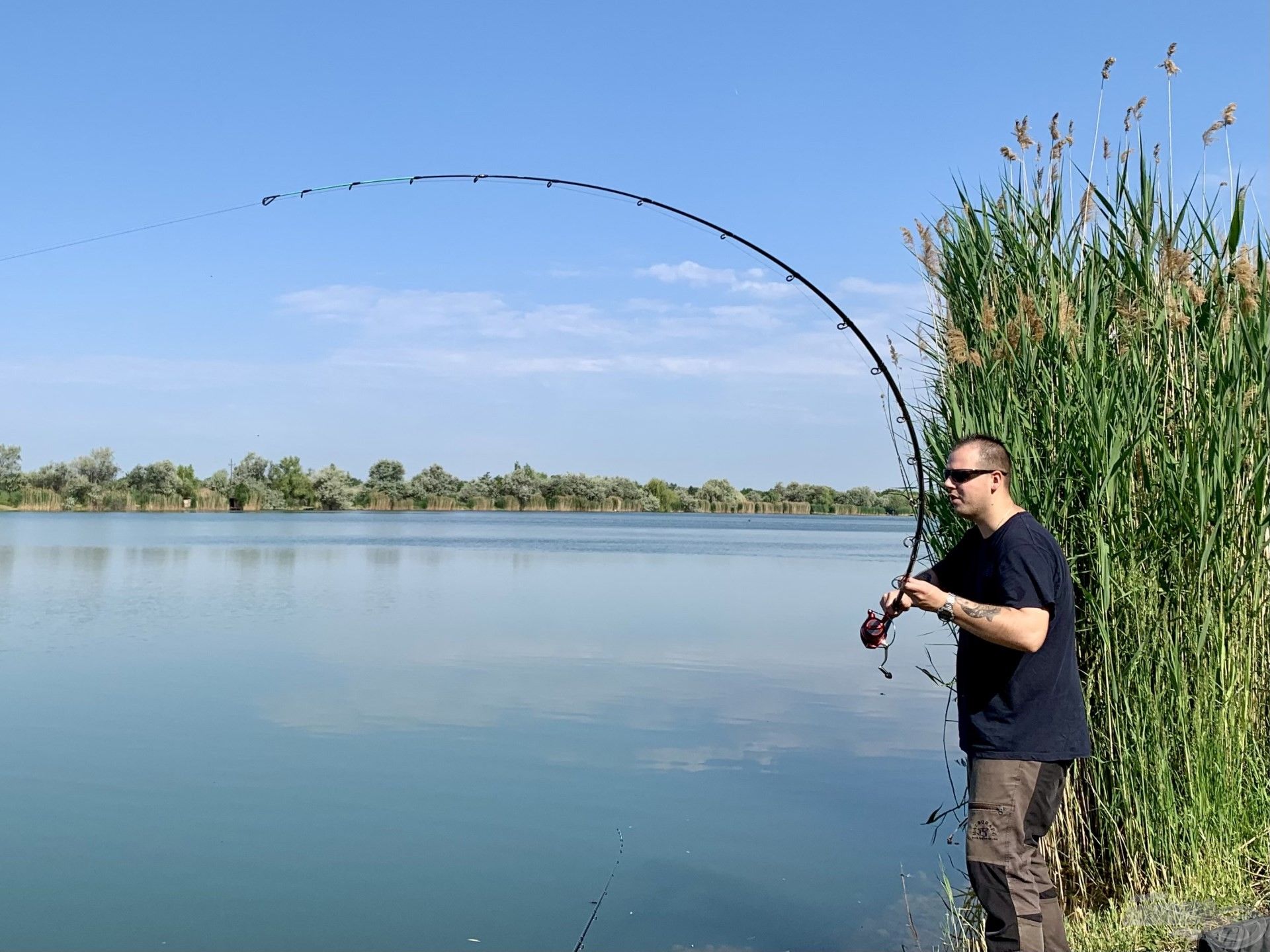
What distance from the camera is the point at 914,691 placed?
10359mm

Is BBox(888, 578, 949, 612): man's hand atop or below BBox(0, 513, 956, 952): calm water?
atop

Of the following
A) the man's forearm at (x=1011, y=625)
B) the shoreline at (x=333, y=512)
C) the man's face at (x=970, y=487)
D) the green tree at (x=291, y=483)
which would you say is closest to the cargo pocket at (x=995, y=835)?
the man's forearm at (x=1011, y=625)

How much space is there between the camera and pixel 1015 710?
303 cm

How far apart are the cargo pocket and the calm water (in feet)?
6.64

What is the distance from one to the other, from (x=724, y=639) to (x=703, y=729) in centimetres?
474

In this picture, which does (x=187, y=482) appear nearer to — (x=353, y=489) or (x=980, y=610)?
(x=353, y=489)

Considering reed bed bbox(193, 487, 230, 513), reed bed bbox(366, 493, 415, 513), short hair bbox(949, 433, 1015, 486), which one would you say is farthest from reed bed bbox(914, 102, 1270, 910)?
reed bed bbox(366, 493, 415, 513)

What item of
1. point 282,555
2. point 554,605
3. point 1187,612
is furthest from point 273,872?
point 282,555

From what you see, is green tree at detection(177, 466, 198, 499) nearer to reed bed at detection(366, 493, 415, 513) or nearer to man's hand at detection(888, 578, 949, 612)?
reed bed at detection(366, 493, 415, 513)

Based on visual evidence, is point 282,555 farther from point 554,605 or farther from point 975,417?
point 975,417

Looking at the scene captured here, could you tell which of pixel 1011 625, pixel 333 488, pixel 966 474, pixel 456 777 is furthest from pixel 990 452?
pixel 333 488

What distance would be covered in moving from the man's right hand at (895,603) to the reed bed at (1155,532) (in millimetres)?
1177

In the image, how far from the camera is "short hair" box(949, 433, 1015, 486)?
10.4ft

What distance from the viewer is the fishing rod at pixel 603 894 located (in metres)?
4.79
